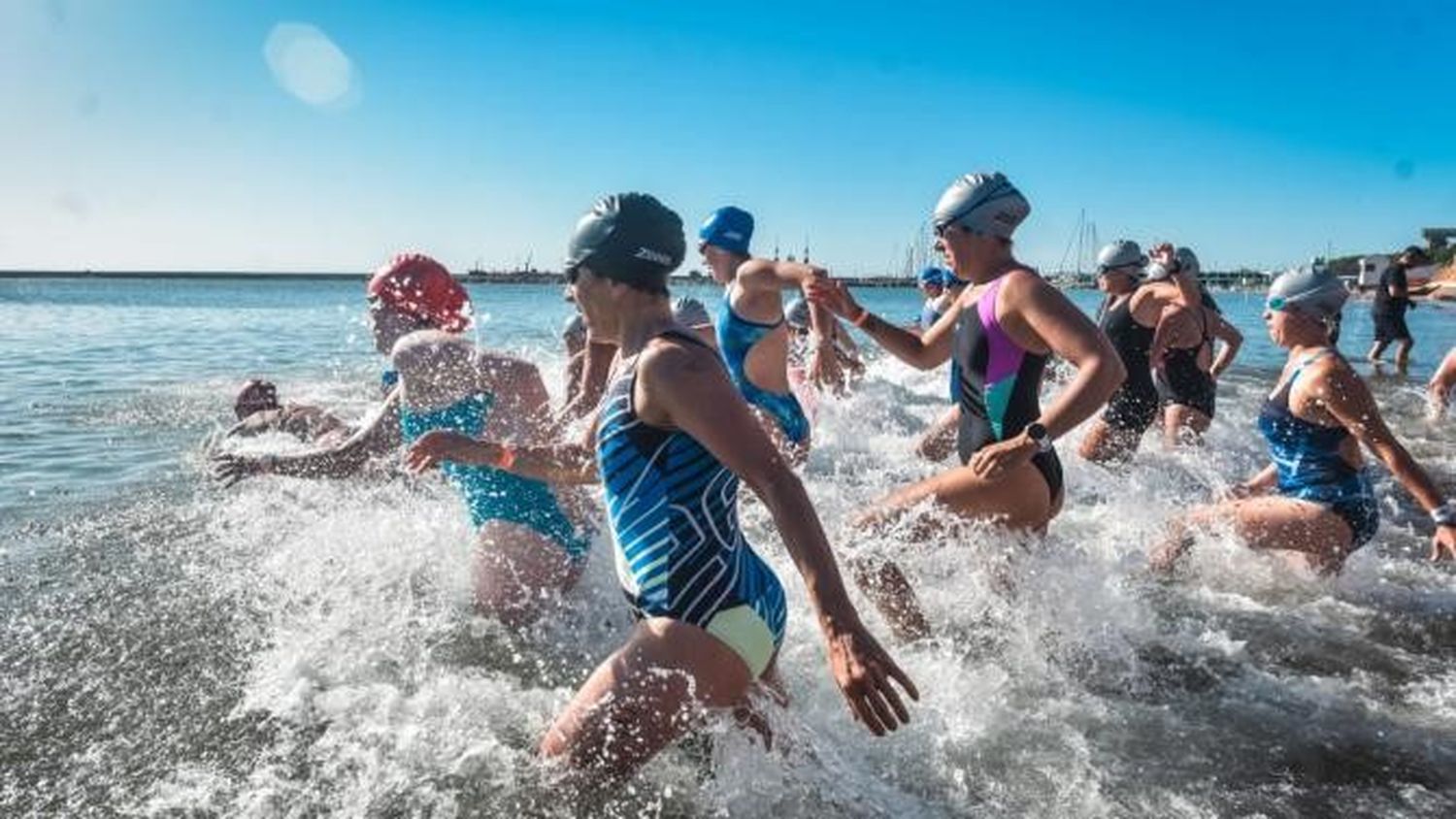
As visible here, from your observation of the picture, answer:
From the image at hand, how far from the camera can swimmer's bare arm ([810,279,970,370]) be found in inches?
193

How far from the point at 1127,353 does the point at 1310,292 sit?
11.7ft

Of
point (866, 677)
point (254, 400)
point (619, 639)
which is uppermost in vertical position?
point (866, 677)

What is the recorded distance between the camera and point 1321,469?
17.8ft

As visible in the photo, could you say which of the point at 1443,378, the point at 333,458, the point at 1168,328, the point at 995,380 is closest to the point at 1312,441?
the point at 995,380

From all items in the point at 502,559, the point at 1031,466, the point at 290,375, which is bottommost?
the point at 290,375

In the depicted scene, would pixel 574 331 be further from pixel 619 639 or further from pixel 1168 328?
pixel 1168 328

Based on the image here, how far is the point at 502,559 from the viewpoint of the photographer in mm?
4699

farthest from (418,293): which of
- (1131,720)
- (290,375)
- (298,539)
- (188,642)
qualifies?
(290,375)

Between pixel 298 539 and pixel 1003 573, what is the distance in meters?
4.54

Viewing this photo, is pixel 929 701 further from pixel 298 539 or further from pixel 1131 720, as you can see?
pixel 298 539

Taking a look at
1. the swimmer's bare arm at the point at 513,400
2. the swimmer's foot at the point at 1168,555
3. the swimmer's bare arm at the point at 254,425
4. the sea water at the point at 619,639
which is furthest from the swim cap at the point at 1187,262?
the swimmer's bare arm at the point at 254,425

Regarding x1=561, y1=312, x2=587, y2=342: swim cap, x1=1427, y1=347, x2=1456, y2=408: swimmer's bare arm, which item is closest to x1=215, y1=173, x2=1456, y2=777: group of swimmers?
x1=561, y1=312, x2=587, y2=342: swim cap

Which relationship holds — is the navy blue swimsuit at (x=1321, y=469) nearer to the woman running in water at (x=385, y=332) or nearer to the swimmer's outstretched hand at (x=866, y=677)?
the swimmer's outstretched hand at (x=866, y=677)

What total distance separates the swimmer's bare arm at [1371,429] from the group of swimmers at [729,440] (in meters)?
0.01
